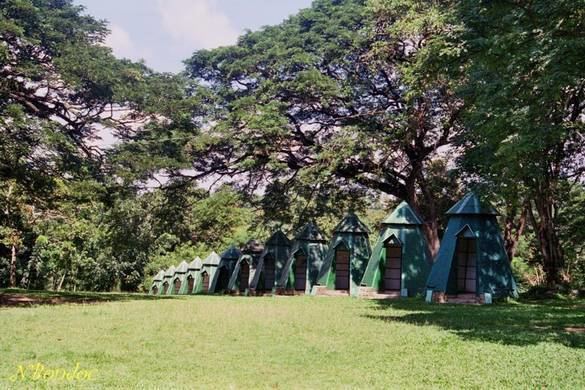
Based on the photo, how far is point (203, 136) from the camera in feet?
74.3

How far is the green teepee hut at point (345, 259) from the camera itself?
24.9 meters

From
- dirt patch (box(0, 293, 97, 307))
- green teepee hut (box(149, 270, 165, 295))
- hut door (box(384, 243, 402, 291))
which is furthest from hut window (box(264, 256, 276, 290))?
green teepee hut (box(149, 270, 165, 295))

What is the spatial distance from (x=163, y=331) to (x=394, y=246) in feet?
48.1

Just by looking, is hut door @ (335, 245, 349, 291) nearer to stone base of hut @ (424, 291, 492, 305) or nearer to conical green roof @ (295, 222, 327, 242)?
conical green roof @ (295, 222, 327, 242)

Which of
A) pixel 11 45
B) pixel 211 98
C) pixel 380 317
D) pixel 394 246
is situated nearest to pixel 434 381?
pixel 380 317

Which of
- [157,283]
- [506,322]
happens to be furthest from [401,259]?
[157,283]

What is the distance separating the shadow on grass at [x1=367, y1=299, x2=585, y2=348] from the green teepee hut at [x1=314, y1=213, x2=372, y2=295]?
8.87 m

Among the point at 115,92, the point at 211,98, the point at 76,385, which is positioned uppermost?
A: the point at 211,98

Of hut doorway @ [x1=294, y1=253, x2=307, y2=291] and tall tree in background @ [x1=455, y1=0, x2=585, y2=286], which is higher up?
tall tree in background @ [x1=455, y1=0, x2=585, y2=286]

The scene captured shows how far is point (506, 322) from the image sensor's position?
12.1m

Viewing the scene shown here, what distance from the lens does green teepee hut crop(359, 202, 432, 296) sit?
890 inches

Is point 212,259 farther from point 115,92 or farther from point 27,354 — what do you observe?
point 27,354

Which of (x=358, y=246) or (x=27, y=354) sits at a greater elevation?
(x=358, y=246)

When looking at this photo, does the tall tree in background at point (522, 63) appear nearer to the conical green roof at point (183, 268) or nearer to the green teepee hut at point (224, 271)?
the green teepee hut at point (224, 271)
